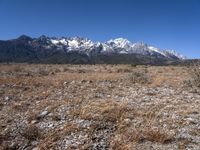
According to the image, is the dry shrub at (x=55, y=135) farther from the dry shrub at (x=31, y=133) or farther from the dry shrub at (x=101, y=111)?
the dry shrub at (x=101, y=111)

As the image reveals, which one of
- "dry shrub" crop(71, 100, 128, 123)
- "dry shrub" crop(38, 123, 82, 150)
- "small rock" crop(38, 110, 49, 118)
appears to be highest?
"dry shrub" crop(71, 100, 128, 123)

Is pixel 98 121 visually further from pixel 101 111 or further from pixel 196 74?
pixel 196 74

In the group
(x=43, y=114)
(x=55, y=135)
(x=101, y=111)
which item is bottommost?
(x=55, y=135)

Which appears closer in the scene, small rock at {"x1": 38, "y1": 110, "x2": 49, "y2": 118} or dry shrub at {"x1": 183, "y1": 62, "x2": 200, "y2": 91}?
small rock at {"x1": 38, "y1": 110, "x2": 49, "y2": 118}

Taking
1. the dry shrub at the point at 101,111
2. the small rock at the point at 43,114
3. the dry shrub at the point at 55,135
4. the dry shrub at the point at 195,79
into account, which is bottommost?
the dry shrub at the point at 55,135

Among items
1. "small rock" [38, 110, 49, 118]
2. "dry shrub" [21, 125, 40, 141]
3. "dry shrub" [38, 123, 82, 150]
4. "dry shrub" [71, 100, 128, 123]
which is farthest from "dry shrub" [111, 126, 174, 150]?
"small rock" [38, 110, 49, 118]

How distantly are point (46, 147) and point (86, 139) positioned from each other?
1.42 m

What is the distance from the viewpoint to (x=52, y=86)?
23.9 metres

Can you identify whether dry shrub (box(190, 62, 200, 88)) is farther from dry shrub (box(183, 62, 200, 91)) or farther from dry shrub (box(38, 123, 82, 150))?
dry shrub (box(38, 123, 82, 150))

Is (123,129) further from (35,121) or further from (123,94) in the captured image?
(123,94)

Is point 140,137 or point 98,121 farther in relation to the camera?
point 98,121

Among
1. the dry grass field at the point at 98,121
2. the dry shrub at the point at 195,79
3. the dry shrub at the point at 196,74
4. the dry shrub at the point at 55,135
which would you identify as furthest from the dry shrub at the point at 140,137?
the dry shrub at the point at 196,74

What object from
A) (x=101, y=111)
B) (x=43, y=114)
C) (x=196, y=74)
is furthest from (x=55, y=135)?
(x=196, y=74)

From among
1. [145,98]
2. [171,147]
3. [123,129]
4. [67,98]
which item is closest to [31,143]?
[123,129]
